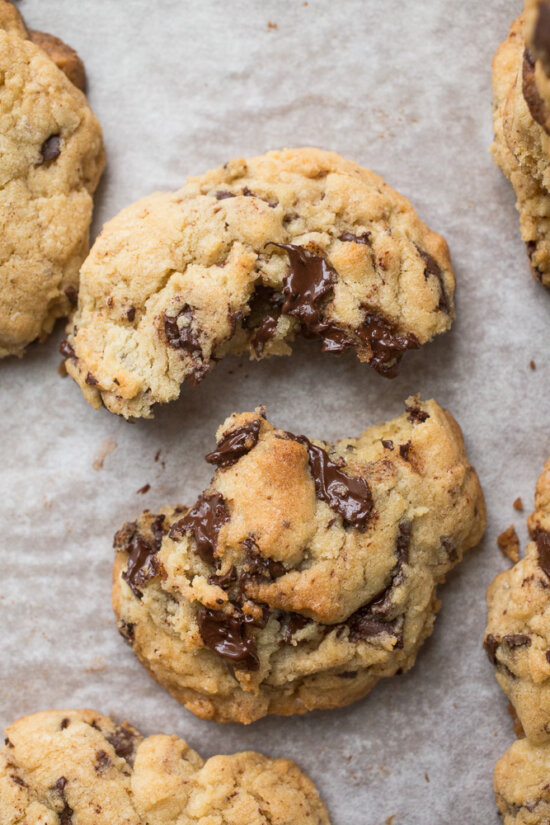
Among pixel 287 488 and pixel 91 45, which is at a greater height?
pixel 91 45

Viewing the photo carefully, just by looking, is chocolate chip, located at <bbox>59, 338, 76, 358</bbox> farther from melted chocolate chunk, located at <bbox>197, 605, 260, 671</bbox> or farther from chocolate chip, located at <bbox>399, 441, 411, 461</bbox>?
chocolate chip, located at <bbox>399, 441, 411, 461</bbox>

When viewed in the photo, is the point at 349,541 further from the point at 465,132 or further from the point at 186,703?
the point at 465,132

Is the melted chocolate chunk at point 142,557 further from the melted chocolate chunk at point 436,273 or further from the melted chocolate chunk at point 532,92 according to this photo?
the melted chocolate chunk at point 532,92

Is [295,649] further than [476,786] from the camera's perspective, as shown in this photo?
No

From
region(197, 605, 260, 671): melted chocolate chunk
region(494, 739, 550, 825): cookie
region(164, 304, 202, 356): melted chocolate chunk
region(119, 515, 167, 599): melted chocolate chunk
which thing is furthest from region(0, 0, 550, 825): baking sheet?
region(197, 605, 260, 671): melted chocolate chunk

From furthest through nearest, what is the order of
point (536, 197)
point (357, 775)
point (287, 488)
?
point (357, 775), point (536, 197), point (287, 488)

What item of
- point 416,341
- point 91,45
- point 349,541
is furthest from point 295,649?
point 91,45
